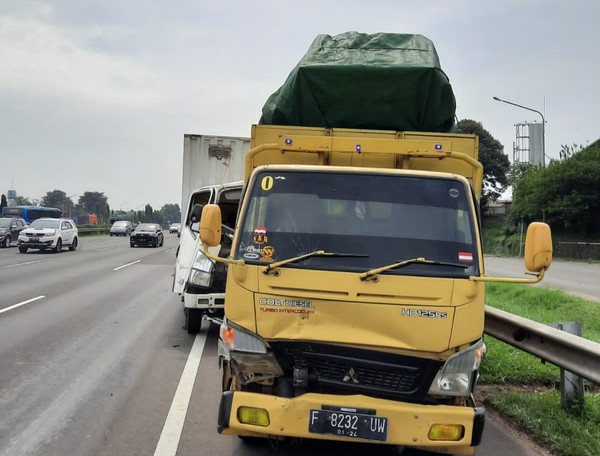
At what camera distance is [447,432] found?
370 cm

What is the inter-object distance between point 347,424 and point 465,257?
56.5 inches

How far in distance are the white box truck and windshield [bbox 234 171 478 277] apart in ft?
8.77

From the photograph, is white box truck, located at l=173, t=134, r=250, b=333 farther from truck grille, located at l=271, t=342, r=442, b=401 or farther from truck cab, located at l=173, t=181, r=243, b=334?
truck grille, located at l=271, t=342, r=442, b=401

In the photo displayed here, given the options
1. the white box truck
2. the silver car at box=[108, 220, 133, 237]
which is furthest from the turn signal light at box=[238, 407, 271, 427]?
the silver car at box=[108, 220, 133, 237]

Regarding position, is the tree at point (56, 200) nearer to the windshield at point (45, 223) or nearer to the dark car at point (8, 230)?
the dark car at point (8, 230)

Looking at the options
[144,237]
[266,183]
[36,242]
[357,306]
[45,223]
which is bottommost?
[36,242]

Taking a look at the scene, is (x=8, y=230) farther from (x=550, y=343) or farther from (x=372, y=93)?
(x=550, y=343)

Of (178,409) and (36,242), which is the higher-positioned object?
(36,242)

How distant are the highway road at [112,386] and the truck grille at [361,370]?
0.86m

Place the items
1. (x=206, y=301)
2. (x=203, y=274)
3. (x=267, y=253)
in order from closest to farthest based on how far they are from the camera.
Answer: (x=267, y=253) < (x=206, y=301) < (x=203, y=274)

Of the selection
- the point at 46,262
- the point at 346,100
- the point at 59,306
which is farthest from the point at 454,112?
the point at 46,262

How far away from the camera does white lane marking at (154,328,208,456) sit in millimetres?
4465

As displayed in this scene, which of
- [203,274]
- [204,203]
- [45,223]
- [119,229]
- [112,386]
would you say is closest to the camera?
[112,386]

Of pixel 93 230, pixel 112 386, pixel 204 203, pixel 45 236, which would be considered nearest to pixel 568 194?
pixel 45 236
